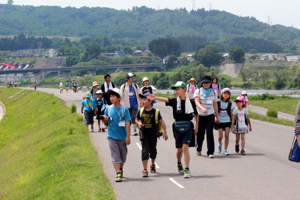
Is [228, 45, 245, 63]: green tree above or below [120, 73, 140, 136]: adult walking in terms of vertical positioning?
above

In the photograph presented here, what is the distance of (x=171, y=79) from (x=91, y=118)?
102 metres

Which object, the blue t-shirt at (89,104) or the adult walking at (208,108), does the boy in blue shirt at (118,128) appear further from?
the blue t-shirt at (89,104)

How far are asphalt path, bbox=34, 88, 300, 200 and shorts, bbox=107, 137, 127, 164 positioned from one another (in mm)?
506

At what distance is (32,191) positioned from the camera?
36.6ft

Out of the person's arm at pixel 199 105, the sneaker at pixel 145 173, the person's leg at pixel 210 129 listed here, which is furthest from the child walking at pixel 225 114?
the sneaker at pixel 145 173

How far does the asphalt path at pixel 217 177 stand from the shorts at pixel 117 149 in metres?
0.51

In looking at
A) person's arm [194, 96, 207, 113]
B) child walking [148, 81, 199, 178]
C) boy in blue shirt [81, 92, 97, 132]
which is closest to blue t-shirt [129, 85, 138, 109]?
boy in blue shirt [81, 92, 97, 132]

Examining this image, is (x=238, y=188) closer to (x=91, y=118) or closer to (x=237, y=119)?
(x=237, y=119)

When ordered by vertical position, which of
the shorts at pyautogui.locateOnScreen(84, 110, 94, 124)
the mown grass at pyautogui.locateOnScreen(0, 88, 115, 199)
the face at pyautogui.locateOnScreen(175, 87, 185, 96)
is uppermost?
the face at pyautogui.locateOnScreen(175, 87, 185, 96)

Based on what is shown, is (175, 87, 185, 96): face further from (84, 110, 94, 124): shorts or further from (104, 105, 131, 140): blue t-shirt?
(84, 110, 94, 124): shorts

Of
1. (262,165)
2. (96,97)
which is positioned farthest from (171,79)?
(262,165)

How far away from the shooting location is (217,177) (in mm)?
9789

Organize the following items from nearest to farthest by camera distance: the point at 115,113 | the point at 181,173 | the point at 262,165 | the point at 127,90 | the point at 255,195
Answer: the point at 255,195 < the point at 115,113 < the point at 181,173 < the point at 262,165 < the point at 127,90

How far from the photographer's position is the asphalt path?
27.7 feet
